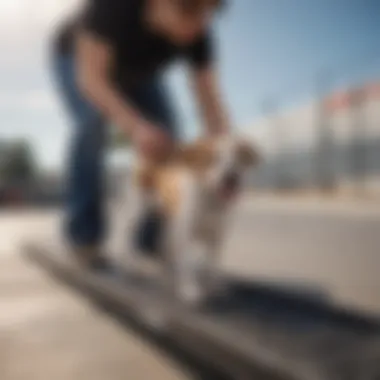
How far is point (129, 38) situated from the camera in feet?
3.59

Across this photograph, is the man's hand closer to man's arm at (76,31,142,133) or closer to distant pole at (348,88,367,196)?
man's arm at (76,31,142,133)

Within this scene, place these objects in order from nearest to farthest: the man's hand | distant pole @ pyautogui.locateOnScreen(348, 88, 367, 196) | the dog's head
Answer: the dog's head → the man's hand → distant pole @ pyautogui.locateOnScreen(348, 88, 367, 196)

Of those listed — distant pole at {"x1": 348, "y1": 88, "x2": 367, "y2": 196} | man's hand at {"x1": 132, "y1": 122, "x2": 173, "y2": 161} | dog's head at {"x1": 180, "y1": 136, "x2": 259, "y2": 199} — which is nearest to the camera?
dog's head at {"x1": 180, "y1": 136, "x2": 259, "y2": 199}

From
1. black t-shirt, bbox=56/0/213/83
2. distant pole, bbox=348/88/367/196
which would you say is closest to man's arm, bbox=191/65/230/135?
black t-shirt, bbox=56/0/213/83

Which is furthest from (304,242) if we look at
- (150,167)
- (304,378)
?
(304,378)

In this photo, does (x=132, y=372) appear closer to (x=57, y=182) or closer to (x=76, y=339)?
(x=76, y=339)

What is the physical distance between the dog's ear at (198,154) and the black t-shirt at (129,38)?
143 mm

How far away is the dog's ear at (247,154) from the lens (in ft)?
3.13

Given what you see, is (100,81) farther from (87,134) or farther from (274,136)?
(274,136)

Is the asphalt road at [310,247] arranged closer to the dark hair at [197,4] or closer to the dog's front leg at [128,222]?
the dog's front leg at [128,222]

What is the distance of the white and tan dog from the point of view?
3.14 feet

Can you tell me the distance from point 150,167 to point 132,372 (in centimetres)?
38

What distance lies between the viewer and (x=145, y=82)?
1.12 metres

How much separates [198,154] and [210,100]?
0.32 ft
